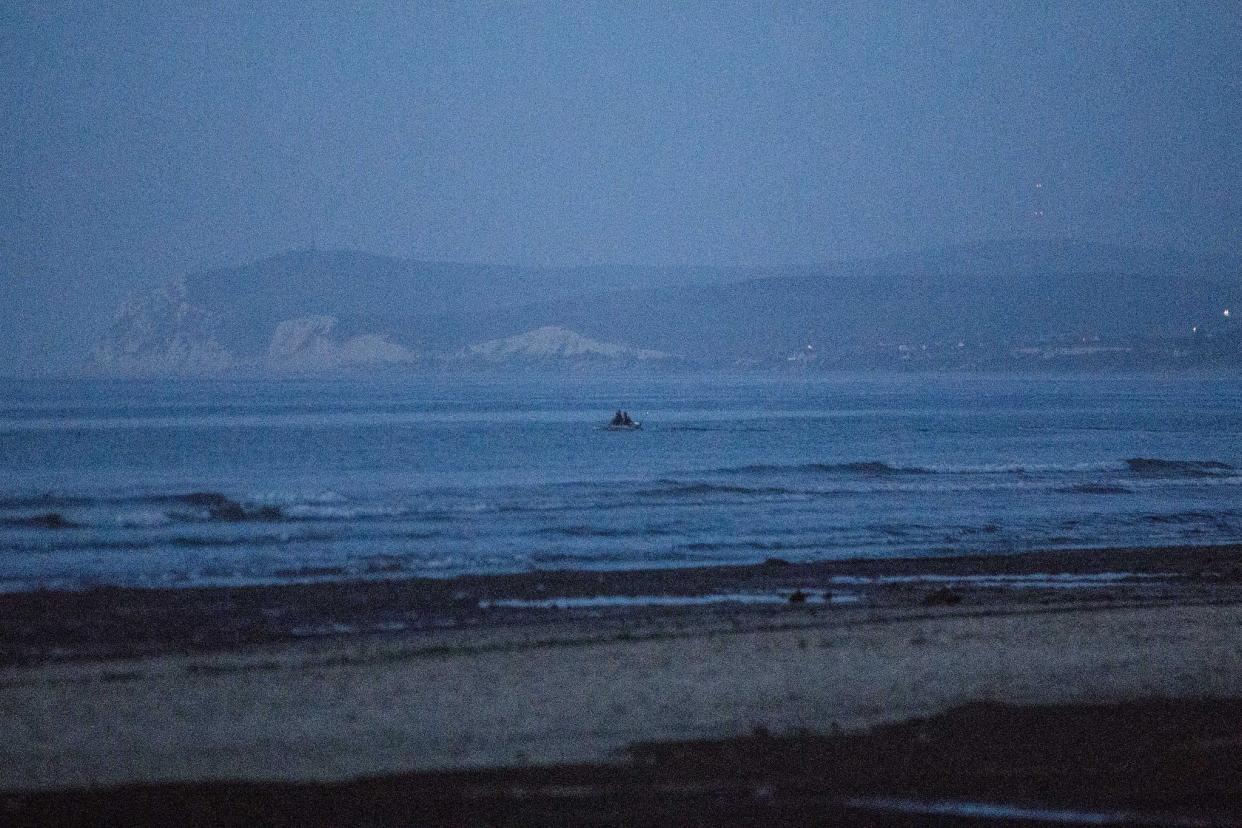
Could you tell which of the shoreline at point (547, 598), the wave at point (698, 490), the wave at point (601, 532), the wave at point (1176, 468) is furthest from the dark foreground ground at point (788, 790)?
the wave at point (1176, 468)

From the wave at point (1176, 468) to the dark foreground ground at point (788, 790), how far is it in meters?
31.5

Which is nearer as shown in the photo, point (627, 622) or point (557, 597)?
point (627, 622)

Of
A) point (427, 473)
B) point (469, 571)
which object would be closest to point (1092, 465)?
point (427, 473)

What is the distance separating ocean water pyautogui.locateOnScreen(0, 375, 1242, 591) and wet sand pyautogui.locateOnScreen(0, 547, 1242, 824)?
10.9 ft

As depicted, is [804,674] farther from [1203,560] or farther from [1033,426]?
[1033,426]

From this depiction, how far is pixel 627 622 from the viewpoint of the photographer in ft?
47.7

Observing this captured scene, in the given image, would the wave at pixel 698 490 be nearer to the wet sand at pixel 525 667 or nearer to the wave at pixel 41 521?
the wave at pixel 41 521

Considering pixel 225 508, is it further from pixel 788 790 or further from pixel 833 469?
pixel 788 790

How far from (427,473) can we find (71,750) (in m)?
31.8

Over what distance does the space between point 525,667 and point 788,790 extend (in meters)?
4.11

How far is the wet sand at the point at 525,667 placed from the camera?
908cm

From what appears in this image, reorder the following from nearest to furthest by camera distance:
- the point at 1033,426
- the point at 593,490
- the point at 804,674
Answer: the point at 804,674
the point at 593,490
the point at 1033,426

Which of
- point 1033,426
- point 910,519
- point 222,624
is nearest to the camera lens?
point 222,624

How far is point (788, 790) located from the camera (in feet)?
26.5
